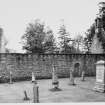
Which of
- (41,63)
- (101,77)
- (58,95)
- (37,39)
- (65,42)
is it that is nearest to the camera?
(58,95)

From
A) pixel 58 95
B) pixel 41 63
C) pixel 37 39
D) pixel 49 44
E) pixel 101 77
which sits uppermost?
pixel 37 39

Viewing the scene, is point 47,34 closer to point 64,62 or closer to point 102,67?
point 64,62

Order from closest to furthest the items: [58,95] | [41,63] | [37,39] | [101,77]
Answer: [58,95], [101,77], [41,63], [37,39]

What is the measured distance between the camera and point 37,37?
3094cm

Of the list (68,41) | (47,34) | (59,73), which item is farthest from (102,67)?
(68,41)

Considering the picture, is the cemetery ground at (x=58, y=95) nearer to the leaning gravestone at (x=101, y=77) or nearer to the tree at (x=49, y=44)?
the leaning gravestone at (x=101, y=77)

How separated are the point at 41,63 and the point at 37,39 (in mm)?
13260

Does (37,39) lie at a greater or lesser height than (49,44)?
greater

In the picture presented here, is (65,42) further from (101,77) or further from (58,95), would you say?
(58,95)

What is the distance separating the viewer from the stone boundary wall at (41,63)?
16938 millimetres

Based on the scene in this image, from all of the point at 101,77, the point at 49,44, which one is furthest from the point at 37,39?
the point at 101,77

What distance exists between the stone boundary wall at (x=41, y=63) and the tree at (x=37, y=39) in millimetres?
11840

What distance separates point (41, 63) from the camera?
18.1m

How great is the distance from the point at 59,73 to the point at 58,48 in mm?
15023
